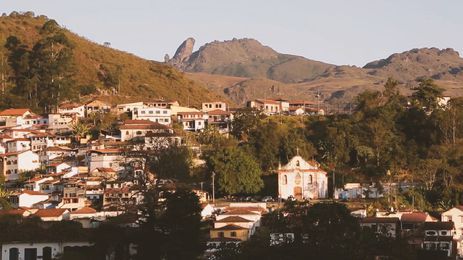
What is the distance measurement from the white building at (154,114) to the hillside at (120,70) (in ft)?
30.4

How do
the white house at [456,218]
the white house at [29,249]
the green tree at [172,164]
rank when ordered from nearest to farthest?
the white house at [29,249]
the white house at [456,218]
the green tree at [172,164]

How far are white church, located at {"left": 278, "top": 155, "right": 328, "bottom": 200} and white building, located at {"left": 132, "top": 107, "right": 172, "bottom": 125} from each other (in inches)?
633

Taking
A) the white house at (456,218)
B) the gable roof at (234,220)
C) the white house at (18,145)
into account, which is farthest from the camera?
the white house at (18,145)

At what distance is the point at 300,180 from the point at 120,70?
34.2m

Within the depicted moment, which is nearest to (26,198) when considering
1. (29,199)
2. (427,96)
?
(29,199)

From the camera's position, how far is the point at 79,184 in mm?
51688

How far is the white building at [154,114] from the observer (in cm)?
6594

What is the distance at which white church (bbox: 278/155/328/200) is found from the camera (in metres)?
51.7

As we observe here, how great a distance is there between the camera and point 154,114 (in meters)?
66.3

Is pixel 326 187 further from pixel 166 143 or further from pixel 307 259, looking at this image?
pixel 307 259

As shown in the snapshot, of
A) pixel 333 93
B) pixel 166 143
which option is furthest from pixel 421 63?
pixel 166 143

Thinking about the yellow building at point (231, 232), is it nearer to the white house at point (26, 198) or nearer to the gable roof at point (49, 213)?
the gable roof at point (49, 213)

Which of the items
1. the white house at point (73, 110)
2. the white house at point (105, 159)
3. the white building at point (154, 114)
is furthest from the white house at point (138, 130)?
the white house at point (73, 110)

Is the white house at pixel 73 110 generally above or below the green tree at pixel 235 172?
above
